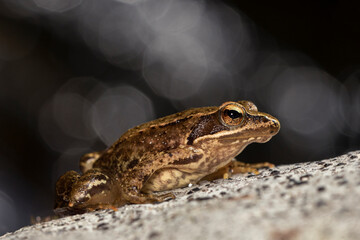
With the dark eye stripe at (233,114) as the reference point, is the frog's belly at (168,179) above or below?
below

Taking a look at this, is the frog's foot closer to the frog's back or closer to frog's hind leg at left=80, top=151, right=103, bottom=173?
the frog's back

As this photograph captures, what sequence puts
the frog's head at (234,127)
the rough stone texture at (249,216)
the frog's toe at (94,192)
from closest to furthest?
the rough stone texture at (249,216)
the frog's toe at (94,192)
the frog's head at (234,127)

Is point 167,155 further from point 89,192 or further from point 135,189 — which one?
point 89,192

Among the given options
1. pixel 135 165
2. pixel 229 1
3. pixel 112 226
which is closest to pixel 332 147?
pixel 229 1

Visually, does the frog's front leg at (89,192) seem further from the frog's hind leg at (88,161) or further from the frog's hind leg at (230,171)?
the frog's hind leg at (230,171)

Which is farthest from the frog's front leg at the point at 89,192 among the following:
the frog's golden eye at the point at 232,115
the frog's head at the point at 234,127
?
the frog's golden eye at the point at 232,115

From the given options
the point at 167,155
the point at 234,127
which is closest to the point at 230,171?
the point at 234,127

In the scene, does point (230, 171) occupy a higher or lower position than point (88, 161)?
lower
